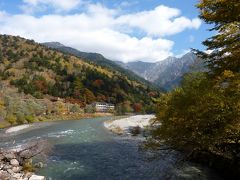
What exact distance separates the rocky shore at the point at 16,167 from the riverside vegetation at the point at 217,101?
13710 mm

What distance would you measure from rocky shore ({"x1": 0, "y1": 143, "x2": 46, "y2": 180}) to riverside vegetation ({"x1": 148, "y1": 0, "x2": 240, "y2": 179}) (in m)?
13.7

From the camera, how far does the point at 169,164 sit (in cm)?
3672

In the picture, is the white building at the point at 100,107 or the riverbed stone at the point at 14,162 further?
the white building at the point at 100,107

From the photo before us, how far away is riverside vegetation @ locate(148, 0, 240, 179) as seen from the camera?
2141cm

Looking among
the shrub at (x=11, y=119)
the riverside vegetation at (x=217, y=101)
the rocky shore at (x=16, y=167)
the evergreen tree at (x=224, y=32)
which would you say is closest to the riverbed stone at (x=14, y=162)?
A: the rocky shore at (x=16, y=167)

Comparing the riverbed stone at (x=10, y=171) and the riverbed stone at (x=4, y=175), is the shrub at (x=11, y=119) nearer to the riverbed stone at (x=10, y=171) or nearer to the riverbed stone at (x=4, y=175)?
the riverbed stone at (x=10, y=171)

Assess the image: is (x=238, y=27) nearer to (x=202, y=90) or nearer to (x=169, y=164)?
(x=202, y=90)

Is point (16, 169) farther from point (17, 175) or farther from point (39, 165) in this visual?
point (39, 165)

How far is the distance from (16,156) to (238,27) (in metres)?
25.6

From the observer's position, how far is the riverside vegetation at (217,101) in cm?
2141

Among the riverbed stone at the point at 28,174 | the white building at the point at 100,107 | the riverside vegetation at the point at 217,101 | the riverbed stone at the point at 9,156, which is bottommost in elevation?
the white building at the point at 100,107

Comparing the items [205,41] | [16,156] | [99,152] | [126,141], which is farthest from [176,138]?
[126,141]

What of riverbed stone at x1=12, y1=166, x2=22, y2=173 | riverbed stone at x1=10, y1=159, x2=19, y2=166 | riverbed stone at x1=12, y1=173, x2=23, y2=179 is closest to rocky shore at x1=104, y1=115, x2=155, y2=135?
riverbed stone at x1=10, y1=159, x2=19, y2=166

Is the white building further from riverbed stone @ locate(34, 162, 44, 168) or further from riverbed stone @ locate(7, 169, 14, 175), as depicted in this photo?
riverbed stone @ locate(7, 169, 14, 175)
